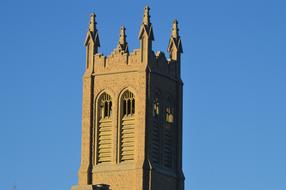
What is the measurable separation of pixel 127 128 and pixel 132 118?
91 centimetres

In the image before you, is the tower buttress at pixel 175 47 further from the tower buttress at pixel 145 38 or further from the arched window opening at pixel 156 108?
the arched window opening at pixel 156 108

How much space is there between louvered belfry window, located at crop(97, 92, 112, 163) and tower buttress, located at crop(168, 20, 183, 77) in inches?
282

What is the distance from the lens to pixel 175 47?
4328 inches

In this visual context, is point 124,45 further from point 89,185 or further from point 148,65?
point 89,185

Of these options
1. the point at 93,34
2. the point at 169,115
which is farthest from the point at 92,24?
the point at 169,115

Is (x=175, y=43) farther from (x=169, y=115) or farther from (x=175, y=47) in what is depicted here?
(x=169, y=115)

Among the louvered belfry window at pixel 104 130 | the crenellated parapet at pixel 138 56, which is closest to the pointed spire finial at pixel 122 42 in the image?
the crenellated parapet at pixel 138 56

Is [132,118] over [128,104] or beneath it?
beneath

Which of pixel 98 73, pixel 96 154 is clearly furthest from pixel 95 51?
pixel 96 154

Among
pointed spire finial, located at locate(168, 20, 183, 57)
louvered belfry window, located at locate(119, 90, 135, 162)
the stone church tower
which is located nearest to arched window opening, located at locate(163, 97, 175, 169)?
the stone church tower

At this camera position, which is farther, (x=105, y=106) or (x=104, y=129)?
(x=105, y=106)

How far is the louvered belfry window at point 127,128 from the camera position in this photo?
103 metres

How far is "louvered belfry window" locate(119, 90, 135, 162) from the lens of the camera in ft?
339

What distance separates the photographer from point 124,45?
110 metres
